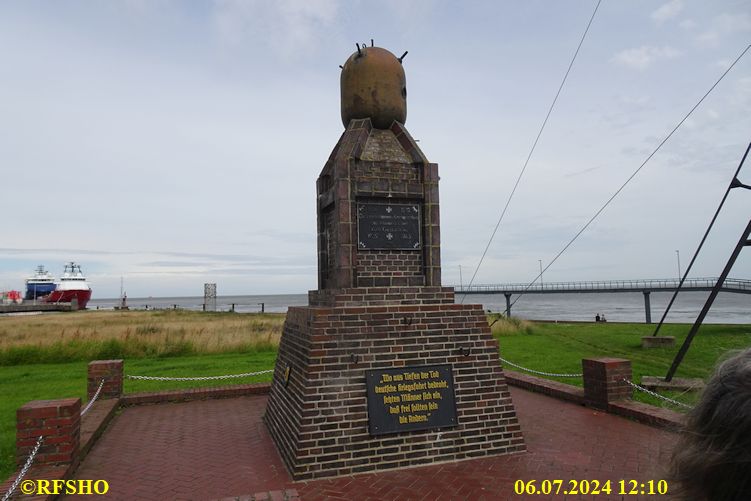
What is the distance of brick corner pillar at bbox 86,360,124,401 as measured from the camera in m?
9.18

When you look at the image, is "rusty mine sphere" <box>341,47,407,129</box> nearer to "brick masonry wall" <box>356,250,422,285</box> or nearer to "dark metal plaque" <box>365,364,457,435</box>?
"brick masonry wall" <box>356,250,422,285</box>

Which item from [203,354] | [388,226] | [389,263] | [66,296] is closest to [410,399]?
[389,263]

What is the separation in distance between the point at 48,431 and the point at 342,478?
3.46 metres

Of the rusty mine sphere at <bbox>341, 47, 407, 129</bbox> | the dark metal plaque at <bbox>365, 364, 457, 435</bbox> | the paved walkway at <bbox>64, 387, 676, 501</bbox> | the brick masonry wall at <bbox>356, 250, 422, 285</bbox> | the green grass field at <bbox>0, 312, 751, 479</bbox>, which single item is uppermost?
the rusty mine sphere at <bbox>341, 47, 407, 129</bbox>

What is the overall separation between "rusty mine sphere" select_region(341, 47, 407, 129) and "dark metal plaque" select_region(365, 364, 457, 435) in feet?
13.1

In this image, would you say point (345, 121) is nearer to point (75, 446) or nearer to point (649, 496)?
point (75, 446)

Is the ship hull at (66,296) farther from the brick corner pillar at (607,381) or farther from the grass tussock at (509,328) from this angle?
the brick corner pillar at (607,381)

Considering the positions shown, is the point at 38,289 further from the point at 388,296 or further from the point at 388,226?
the point at 388,296

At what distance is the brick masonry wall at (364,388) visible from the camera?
5867 mm

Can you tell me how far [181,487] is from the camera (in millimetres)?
5434

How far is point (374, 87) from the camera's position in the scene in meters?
7.81

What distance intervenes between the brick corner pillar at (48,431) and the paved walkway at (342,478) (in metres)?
0.43

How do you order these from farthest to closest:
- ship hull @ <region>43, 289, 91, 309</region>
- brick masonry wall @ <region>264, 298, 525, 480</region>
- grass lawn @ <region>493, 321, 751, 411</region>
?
1. ship hull @ <region>43, 289, 91, 309</region>
2. grass lawn @ <region>493, 321, 751, 411</region>
3. brick masonry wall @ <region>264, 298, 525, 480</region>

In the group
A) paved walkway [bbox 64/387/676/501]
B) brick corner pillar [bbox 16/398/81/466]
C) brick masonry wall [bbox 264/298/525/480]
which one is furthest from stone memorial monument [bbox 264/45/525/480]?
brick corner pillar [bbox 16/398/81/466]
